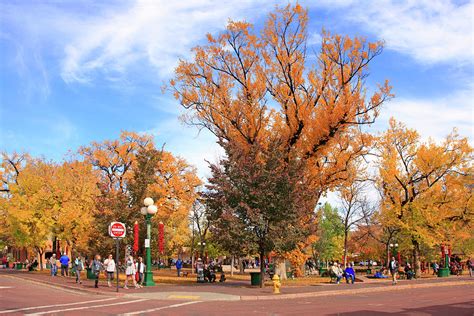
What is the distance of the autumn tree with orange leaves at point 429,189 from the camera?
42.9 m

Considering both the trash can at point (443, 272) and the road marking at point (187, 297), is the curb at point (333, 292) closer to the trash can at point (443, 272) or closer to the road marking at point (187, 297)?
the road marking at point (187, 297)

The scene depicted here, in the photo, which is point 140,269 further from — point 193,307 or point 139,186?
point 193,307

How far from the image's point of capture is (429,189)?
4322 centimetres

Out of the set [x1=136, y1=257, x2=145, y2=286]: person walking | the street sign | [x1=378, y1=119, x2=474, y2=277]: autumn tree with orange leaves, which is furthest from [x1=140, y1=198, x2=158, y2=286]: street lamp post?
[x1=378, y1=119, x2=474, y2=277]: autumn tree with orange leaves

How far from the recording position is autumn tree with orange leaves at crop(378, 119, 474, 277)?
4288cm

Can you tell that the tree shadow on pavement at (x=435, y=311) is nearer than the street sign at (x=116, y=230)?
Yes

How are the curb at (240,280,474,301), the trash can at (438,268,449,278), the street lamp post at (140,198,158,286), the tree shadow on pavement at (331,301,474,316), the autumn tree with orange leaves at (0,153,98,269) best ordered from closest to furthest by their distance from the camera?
the tree shadow on pavement at (331,301,474,316)
the curb at (240,280,474,301)
the street lamp post at (140,198,158,286)
the autumn tree with orange leaves at (0,153,98,269)
the trash can at (438,268,449,278)

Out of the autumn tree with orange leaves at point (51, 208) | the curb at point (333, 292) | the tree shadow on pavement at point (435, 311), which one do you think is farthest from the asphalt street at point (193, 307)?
the autumn tree with orange leaves at point (51, 208)

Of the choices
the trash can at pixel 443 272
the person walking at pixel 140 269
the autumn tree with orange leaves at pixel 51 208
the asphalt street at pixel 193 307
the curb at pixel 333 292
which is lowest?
the trash can at pixel 443 272

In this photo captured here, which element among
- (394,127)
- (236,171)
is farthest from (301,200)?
(394,127)

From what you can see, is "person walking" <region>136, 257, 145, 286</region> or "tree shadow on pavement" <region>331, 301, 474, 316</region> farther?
"person walking" <region>136, 257, 145, 286</region>

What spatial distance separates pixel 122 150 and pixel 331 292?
42.2m

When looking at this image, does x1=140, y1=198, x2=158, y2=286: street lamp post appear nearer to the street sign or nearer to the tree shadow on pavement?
the street sign

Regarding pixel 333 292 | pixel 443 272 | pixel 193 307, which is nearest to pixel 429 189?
pixel 443 272
